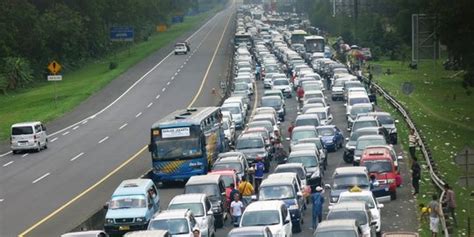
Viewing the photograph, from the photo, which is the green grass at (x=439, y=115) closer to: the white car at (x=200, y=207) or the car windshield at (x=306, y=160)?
the car windshield at (x=306, y=160)

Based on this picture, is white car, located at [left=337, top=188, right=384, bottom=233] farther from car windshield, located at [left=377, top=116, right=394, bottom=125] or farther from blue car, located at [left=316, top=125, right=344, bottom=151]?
car windshield, located at [left=377, top=116, right=394, bottom=125]

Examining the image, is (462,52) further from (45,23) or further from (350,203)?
(45,23)

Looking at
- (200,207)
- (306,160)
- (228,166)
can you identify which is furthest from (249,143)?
(200,207)

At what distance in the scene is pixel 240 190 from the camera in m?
36.9

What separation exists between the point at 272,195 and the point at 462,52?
34.8 meters

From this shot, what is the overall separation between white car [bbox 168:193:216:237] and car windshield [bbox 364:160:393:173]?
833 centimetres

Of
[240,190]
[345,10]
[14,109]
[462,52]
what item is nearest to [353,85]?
[462,52]

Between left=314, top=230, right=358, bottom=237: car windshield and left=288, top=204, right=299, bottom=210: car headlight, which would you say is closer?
left=314, top=230, right=358, bottom=237: car windshield

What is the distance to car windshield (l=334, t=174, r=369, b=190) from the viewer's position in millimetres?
36812

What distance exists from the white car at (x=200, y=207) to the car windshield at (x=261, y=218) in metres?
1.69

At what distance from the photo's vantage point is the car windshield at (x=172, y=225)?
99.2 feet

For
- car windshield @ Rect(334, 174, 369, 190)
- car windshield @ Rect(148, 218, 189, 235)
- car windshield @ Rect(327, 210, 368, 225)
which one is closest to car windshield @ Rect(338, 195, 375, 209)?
car windshield @ Rect(327, 210, 368, 225)

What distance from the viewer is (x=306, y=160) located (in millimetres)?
43594

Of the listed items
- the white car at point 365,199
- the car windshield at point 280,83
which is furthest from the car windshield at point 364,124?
the car windshield at point 280,83
